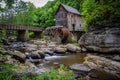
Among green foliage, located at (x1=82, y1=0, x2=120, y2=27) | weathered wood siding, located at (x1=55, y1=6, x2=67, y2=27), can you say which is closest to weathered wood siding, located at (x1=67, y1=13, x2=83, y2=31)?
weathered wood siding, located at (x1=55, y1=6, x2=67, y2=27)

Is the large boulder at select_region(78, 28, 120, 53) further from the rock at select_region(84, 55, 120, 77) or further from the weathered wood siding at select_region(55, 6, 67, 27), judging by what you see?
the weathered wood siding at select_region(55, 6, 67, 27)

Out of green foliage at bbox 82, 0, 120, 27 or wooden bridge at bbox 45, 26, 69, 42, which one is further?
wooden bridge at bbox 45, 26, 69, 42

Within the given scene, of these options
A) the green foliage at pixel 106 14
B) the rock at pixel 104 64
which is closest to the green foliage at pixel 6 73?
the rock at pixel 104 64

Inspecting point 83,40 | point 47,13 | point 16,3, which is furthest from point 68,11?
point 16,3

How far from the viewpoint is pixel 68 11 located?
1409 inches

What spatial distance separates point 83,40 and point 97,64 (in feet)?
8.80

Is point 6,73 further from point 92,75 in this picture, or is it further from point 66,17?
point 66,17

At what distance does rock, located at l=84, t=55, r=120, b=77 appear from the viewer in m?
9.01

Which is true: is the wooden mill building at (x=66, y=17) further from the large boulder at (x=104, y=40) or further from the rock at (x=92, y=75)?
the rock at (x=92, y=75)

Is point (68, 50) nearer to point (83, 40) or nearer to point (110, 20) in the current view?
point (83, 40)

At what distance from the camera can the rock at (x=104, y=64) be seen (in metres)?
9.01

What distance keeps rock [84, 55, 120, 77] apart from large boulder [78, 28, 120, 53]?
61cm

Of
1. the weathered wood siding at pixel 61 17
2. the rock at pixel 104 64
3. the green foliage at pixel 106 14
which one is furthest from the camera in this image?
the weathered wood siding at pixel 61 17

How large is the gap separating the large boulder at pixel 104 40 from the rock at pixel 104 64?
0.61 metres
